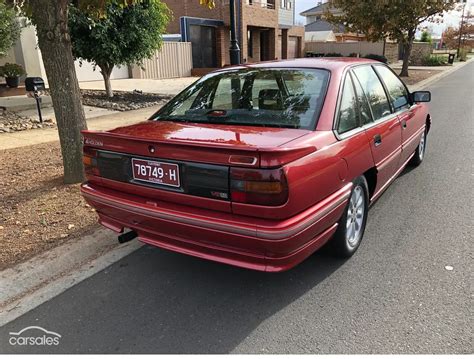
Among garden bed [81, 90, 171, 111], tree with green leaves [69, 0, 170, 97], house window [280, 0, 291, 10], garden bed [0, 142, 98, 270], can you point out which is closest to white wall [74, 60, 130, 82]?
garden bed [81, 90, 171, 111]

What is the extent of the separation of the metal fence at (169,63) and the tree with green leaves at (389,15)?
8322 mm

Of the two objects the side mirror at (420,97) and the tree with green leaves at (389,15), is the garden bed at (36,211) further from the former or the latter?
the tree with green leaves at (389,15)

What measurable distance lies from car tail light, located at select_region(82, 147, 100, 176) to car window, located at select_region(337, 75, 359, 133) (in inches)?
75.1

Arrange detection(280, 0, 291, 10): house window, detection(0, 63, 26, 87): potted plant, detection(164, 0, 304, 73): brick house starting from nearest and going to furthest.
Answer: detection(0, 63, 26, 87): potted plant, detection(164, 0, 304, 73): brick house, detection(280, 0, 291, 10): house window

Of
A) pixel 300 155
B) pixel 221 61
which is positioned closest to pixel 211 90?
pixel 300 155

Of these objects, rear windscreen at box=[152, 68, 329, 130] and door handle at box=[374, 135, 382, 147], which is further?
door handle at box=[374, 135, 382, 147]

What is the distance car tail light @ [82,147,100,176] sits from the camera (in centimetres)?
331

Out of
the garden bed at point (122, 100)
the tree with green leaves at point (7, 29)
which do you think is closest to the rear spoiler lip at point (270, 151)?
the garden bed at point (122, 100)

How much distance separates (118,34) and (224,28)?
14735mm

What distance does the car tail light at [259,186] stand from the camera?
2525 millimetres

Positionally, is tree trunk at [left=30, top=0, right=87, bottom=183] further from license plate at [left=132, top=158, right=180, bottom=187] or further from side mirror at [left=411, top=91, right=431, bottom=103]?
side mirror at [left=411, top=91, right=431, bottom=103]

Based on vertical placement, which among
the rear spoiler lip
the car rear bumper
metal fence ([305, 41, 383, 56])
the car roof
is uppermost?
metal fence ([305, 41, 383, 56])

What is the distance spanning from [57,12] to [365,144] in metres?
3.61

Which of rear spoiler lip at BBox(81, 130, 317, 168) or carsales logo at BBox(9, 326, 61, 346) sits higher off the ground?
rear spoiler lip at BBox(81, 130, 317, 168)
